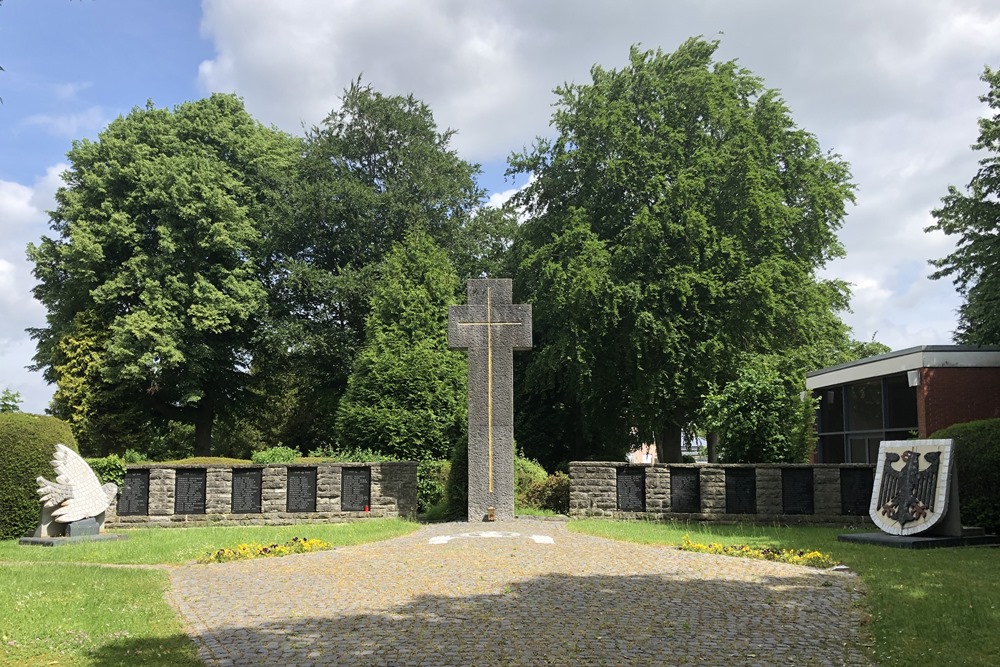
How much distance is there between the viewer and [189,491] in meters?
18.4

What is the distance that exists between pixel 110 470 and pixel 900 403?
20614mm

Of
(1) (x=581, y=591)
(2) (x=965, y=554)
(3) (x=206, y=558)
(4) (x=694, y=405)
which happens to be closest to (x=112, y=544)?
(3) (x=206, y=558)

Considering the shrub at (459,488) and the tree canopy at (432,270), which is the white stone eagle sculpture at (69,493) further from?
the tree canopy at (432,270)

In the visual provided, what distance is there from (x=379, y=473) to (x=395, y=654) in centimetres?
1259

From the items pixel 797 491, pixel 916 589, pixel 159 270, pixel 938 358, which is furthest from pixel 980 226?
pixel 159 270

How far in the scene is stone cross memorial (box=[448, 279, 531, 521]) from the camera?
56.7ft

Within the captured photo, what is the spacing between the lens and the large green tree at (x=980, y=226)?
2122cm

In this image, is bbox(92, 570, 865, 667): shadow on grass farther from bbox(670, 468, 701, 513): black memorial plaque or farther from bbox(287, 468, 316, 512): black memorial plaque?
bbox(287, 468, 316, 512): black memorial plaque

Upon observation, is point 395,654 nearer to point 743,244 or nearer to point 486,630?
point 486,630

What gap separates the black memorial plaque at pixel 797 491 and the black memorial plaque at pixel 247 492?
447 inches

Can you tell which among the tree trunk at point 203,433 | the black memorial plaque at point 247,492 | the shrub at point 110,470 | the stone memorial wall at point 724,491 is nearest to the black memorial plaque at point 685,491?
the stone memorial wall at point 724,491

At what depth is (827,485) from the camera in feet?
56.4

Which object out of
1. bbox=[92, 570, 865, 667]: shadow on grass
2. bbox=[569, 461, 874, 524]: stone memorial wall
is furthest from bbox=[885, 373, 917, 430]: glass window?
bbox=[92, 570, 865, 667]: shadow on grass

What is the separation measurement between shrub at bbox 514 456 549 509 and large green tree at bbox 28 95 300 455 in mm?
15218
